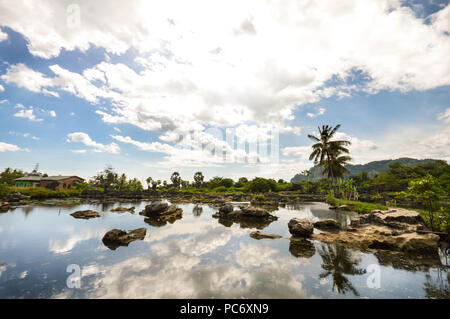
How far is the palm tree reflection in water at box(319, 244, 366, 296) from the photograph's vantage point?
651cm

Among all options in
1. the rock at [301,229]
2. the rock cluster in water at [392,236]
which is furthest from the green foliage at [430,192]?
the rock at [301,229]

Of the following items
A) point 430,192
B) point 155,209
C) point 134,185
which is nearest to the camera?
point 430,192

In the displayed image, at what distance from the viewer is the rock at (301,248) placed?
9633 mm

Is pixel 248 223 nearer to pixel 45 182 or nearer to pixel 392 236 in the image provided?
pixel 392 236

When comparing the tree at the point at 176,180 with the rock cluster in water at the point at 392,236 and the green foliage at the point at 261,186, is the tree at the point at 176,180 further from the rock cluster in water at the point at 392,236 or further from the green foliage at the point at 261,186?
the rock cluster in water at the point at 392,236

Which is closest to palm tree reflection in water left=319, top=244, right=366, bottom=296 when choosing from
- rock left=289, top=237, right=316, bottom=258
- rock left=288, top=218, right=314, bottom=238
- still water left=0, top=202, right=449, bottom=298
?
still water left=0, top=202, right=449, bottom=298

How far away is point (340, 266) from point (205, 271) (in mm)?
6319

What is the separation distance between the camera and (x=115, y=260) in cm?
841

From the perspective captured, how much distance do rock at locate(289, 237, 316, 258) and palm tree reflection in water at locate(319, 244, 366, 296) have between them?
0.55 metres

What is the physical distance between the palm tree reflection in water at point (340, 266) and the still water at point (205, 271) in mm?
42

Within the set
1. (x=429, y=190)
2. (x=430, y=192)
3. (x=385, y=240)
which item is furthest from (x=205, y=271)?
(x=429, y=190)

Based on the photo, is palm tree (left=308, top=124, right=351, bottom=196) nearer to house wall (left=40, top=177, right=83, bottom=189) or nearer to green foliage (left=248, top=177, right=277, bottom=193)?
green foliage (left=248, top=177, right=277, bottom=193)

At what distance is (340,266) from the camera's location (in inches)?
321
